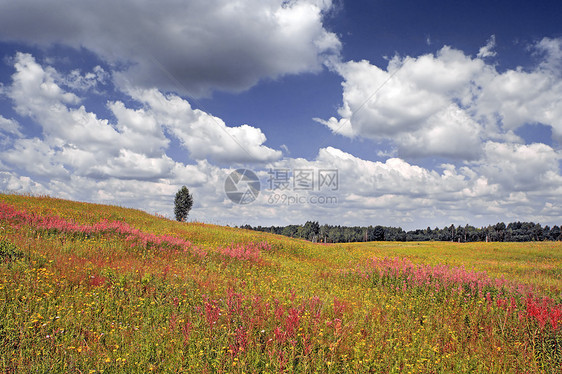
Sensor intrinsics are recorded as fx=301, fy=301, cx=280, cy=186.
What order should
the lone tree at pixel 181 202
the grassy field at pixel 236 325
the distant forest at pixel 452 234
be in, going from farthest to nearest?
the distant forest at pixel 452 234 → the lone tree at pixel 181 202 → the grassy field at pixel 236 325

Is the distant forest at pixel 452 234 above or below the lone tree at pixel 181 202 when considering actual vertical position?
below

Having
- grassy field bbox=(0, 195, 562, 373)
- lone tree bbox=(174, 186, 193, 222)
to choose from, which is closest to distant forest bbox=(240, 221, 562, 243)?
lone tree bbox=(174, 186, 193, 222)

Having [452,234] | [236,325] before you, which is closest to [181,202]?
[236,325]

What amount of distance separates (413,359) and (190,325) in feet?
13.1

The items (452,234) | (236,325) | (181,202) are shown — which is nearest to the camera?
(236,325)

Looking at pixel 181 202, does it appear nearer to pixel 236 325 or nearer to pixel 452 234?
pixel 236 325

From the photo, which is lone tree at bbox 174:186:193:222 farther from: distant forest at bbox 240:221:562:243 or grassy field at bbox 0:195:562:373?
distant forest at bbox 240:221:562:243

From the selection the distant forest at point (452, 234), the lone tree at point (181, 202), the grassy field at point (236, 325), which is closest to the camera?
the grassy field at point (236, 325)

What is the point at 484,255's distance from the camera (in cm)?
3109

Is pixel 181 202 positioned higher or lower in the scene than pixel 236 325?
higher

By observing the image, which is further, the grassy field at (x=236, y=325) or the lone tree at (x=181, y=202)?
the lone tree at (x=181, y=202)

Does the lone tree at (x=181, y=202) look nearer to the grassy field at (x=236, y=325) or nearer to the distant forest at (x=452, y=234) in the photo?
the grassy field at (x=236, y=325)

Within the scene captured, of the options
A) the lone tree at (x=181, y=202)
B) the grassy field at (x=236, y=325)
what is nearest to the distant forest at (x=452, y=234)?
the lone tree at (x=181, y=202)

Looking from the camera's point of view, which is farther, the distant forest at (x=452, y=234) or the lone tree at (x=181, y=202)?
the distant forest at (x=452, y=234)
